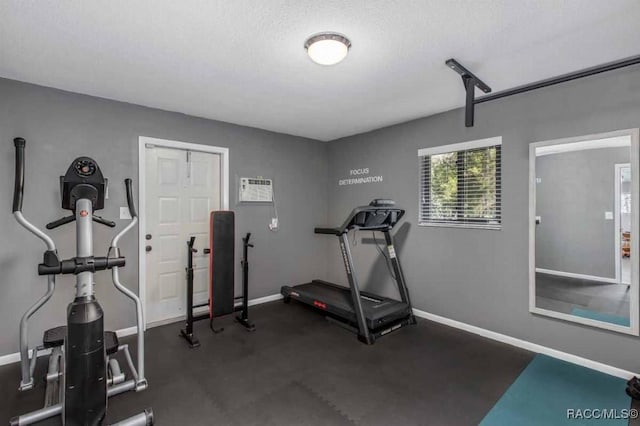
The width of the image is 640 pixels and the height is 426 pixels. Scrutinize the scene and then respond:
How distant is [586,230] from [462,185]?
1.19 m

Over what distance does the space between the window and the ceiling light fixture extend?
80.4 inches

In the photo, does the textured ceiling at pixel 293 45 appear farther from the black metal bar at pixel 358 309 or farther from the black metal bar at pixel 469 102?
the black metal bar at pixel 358 309

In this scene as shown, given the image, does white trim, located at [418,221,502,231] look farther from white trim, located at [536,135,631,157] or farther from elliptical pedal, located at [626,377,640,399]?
elliptical pedal, located at [626,377,640,399]

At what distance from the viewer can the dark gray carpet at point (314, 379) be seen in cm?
209

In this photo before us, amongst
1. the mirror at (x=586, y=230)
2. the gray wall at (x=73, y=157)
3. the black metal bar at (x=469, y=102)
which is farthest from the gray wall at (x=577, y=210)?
the gray wall at (x=73, y=157)

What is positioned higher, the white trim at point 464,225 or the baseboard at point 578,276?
the white trim at point 464,225

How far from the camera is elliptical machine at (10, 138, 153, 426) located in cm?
178

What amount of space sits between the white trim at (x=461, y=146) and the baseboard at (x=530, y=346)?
6.58ft

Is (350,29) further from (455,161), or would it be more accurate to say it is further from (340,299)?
(340,299)

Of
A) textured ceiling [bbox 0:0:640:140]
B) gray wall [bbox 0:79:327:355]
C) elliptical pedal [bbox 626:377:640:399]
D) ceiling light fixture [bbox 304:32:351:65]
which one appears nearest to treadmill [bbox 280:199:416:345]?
gray wall [bbox 0:79:327:355]

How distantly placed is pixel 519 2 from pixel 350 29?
96 cm

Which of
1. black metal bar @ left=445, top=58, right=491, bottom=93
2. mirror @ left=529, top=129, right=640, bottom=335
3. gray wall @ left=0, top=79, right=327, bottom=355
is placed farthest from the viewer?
gray wall @ left=0, top=79, right=327, bottom=355

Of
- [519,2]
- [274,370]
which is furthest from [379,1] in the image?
[274,370]

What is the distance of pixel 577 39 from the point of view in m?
2.10
